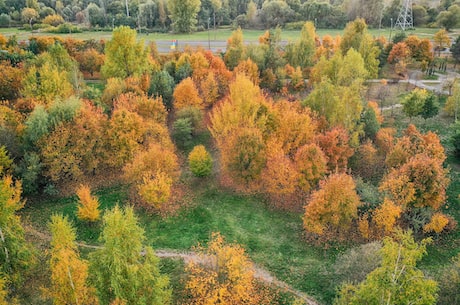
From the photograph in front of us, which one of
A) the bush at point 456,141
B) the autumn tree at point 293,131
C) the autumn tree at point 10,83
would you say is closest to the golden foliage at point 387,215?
the autumn tree at point 293,131

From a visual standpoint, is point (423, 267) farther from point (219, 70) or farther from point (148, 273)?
point (219, 70)

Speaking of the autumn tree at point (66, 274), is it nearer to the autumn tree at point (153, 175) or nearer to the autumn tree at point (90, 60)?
the autumn tree at point (153, 175)

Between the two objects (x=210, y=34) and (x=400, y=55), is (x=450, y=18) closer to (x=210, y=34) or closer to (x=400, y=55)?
(x=400, y=55)

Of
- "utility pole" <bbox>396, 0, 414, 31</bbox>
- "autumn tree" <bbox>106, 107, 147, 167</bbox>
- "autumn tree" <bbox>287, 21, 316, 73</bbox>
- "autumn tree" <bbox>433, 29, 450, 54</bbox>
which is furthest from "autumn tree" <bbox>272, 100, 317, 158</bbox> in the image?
"utility pole" <bbox>396, 0, 414, 31</bbox>

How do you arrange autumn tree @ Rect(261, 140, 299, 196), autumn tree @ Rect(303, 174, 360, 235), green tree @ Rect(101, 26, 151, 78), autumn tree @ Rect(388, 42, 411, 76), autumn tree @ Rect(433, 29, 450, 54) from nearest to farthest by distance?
autumn tree @ Rect(303, 174, 360, 235)
autumn tree @ Rect(261, 140, 299, 196)
green tree @ Rect(101, 26, 151, 78)
autumn tree @ Rect(388, 42, 411, 76)
autumn tree @ Rect(433, 29, 450, 54)

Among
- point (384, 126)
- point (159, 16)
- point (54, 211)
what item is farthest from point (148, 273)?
point (159, 16)

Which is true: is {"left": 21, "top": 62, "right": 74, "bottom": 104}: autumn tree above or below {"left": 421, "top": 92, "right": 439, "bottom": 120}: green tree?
above

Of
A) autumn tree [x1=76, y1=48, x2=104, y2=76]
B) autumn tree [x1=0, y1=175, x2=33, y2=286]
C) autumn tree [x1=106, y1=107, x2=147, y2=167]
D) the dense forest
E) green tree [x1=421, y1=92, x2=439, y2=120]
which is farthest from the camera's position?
autumn tree [x1=76, y1=48, x2=104, y2=76]

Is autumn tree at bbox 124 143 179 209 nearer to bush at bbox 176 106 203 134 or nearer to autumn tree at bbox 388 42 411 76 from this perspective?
bush at bbox 176 106 203 134
